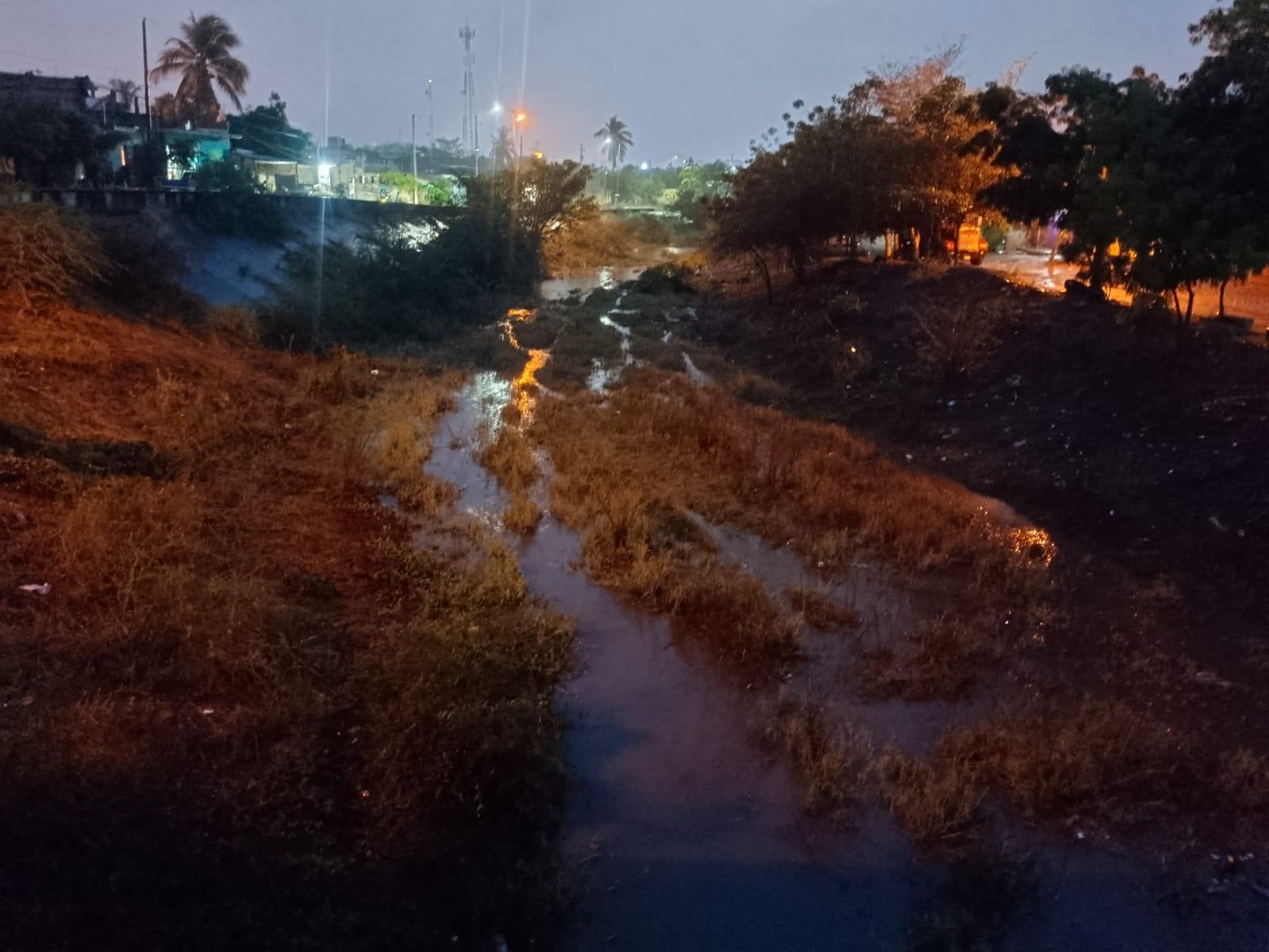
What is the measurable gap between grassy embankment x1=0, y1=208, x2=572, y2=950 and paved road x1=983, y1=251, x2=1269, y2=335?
48.6 feet

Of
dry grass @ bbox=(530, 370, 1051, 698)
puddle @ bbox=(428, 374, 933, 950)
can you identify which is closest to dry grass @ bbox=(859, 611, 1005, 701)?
dry grass @ bbox=(530, 370, 1051, 698)

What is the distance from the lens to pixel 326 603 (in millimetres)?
8398

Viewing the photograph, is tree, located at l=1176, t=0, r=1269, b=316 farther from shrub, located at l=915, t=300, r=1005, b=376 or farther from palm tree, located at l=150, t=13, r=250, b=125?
palm tree, located at l=150, t=13, r=250, b=125

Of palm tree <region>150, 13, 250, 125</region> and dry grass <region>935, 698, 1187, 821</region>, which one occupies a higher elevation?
palm tree <region>150, 13, 250, 125</region>

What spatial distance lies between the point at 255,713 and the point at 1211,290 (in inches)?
833

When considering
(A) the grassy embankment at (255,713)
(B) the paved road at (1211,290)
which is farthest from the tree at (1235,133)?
(A) the grassy embankment at (255,713)

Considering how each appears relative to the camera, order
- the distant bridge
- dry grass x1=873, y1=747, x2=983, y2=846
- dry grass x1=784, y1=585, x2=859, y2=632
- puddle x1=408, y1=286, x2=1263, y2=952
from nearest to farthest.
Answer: puddle x1=408, y1=286, x2=1263, y2=952 → dry grass x1=873, y1=747, x2=983, y2=846 → dry grass x1=784, y1=585, x2=859, y2=632 → the distant bridge

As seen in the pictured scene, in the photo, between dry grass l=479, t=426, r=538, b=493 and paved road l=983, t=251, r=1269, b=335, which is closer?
dry grass l=479, t=426, r=538, b=493

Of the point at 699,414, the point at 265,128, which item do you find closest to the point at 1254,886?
the point at 699,414

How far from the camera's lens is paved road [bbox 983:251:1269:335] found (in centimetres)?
1766

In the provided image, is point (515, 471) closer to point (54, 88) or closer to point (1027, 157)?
point (1027, 157)

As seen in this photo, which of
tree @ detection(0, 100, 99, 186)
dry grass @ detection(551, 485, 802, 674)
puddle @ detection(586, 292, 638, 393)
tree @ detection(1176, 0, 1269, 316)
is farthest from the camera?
tree @ detection(0, 100, 99, 186)

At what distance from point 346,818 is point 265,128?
5579 centimetres

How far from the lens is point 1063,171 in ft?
61.2
